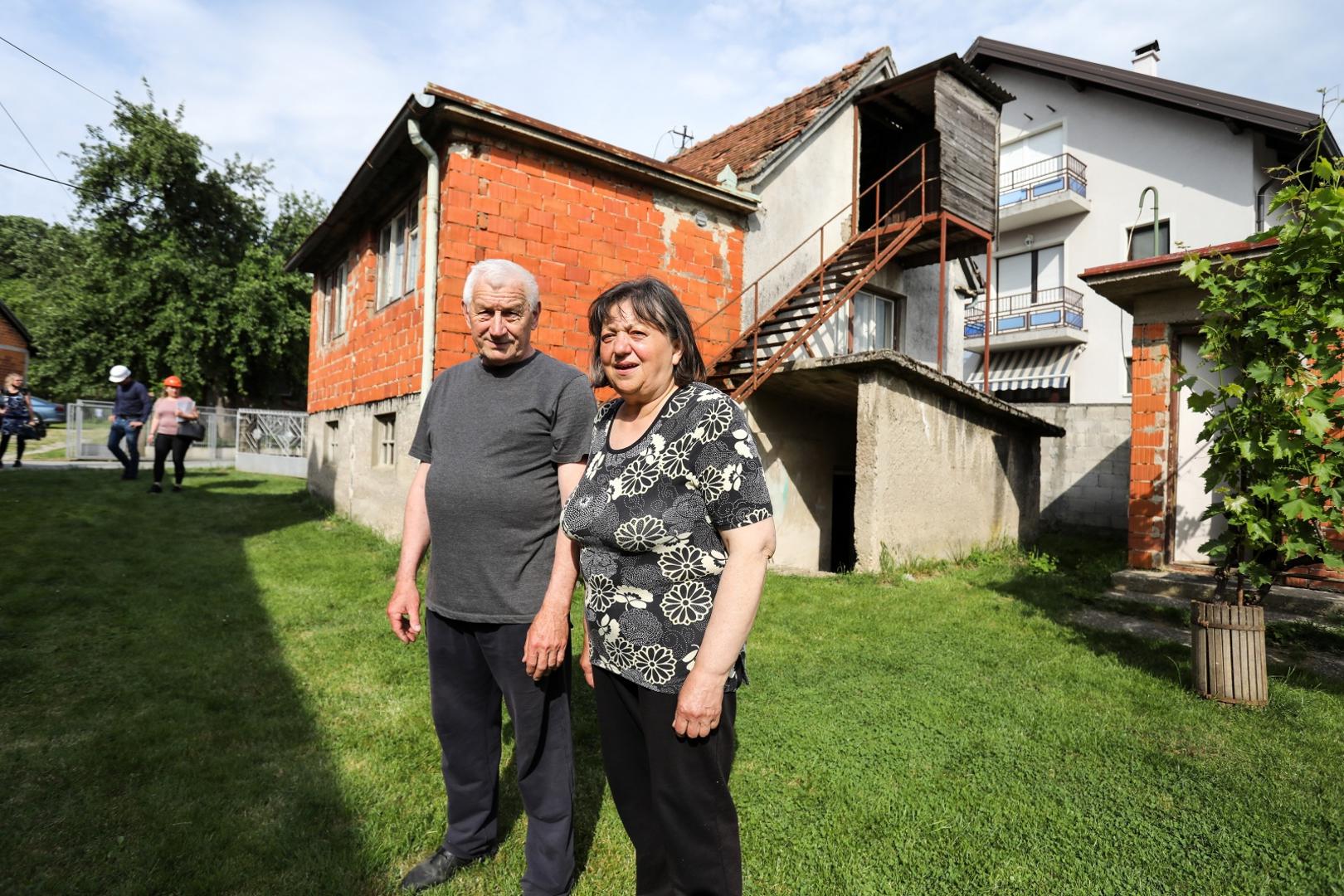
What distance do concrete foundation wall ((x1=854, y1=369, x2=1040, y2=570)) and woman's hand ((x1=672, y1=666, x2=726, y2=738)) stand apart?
6265mm

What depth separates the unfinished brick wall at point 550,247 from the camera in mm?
7305

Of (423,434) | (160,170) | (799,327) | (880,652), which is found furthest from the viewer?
(160,170)

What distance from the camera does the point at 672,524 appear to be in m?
1.73

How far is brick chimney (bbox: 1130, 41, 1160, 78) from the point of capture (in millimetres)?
19344

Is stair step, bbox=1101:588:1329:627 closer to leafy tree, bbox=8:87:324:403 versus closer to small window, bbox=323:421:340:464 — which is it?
small window, bbox=323:421:340:464

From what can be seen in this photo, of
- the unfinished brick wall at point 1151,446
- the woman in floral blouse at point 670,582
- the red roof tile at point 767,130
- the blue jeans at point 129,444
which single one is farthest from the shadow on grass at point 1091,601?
the blue jeans at point 129,444

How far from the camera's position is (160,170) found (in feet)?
84.2

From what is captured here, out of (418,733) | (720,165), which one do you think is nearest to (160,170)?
(720,165)

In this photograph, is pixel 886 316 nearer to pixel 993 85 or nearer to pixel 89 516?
pixel 993 85

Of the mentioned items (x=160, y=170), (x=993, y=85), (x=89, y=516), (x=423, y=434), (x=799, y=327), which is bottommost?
(x=89, y=516)

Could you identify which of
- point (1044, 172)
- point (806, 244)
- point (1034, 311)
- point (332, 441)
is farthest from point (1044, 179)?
point (332, 441)

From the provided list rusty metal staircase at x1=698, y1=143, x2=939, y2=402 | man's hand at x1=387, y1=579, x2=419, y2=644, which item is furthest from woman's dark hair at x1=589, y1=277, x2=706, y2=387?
rusty metal staircase at x1=698, y1=143, x2=939, y2=402

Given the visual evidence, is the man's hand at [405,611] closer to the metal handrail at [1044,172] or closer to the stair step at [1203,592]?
the stair step at [1203,592]

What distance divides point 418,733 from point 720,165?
32.6 ft
